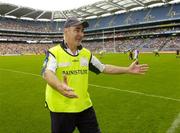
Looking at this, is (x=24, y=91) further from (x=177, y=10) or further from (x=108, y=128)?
(x=177, y=10)

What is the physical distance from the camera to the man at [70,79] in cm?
378

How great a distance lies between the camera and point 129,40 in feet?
318

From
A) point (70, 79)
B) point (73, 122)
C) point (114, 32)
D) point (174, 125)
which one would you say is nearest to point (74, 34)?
point (70, 79)

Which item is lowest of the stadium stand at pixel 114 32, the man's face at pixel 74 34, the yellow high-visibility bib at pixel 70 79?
the yellow high-visibility bib at pixel 70 79

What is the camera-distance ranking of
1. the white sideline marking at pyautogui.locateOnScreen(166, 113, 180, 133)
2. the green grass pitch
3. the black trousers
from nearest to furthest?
1. the black trousers
2. the white sideline marking at pyautogui.locateOnScreen(166, 113, 180, 133)
3. the green grass pitch

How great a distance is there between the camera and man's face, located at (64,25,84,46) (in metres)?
3.79

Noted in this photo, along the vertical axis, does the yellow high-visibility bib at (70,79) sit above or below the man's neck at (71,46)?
below

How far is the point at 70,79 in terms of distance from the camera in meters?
3.84

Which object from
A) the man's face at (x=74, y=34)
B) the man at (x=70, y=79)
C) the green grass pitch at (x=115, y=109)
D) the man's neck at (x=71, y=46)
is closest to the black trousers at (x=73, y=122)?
the man at (x=70, y=79)

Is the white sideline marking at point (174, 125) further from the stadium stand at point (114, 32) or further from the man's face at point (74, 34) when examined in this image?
the stadium stand at point (114, 32)

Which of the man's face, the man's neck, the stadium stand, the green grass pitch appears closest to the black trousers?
the man's neck

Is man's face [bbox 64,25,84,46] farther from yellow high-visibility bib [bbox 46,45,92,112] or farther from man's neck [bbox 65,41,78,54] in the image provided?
yellow high-visibility bib [bbox 46,45,92,112]

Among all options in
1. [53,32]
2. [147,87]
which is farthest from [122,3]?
[147,87]

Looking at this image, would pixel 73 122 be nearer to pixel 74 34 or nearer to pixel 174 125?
pixel 74 34
